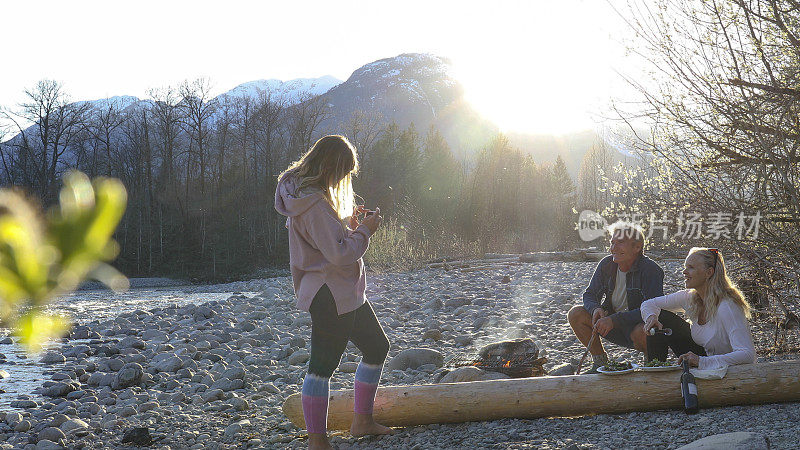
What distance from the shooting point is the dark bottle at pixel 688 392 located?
12.4 feet

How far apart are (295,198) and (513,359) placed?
7.85 ft

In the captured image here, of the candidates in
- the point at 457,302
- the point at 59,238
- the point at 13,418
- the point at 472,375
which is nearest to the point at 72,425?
the point at 13,418

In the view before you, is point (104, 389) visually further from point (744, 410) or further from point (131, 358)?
point (744, 410)

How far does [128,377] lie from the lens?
251 inches

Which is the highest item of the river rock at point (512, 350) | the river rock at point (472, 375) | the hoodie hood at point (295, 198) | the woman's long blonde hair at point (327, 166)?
the woman's long blonde hair at point (327, 166)

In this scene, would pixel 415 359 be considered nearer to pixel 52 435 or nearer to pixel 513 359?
pixel 513 359

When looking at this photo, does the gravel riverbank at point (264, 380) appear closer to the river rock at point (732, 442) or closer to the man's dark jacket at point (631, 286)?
the river rock at point (732, 442)

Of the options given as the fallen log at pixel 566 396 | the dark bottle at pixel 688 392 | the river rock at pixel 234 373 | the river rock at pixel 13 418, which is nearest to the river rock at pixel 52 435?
the river rock at pixel 13 418

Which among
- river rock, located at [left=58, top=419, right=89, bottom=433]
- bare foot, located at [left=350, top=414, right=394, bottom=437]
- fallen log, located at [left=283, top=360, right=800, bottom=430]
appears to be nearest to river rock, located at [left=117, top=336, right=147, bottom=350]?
river rock, located at [left=58, top=419, right=89, bottom=433]

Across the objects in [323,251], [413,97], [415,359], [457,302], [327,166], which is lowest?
[415,359]

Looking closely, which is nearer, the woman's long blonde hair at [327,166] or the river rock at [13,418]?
the woman's long blonde hair at [327,166]

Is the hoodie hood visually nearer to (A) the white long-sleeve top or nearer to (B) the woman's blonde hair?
(A) the white long-sleeve top

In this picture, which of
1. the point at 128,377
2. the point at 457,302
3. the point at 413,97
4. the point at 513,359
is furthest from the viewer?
the point at 413,97

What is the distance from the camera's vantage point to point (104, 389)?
619 centimetres
